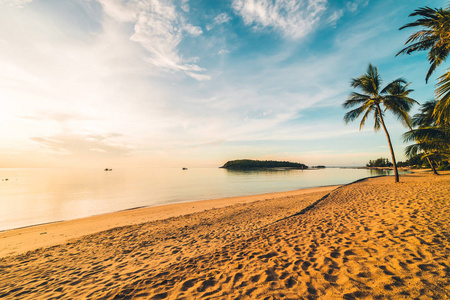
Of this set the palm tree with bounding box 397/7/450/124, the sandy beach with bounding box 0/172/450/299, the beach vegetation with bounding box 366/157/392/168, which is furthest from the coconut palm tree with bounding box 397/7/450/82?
the beach vegetation with bounding box 366/157/392/168

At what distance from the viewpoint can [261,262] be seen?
15.9 feet

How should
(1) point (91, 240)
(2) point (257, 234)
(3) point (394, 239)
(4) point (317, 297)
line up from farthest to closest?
(1) point (91, 240) < (2) point (257, 234) < (3) point (394, 239) < (4) point (317, 297)

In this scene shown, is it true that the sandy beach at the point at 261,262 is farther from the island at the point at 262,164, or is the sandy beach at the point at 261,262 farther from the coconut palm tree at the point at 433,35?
the island at the point at 262,164

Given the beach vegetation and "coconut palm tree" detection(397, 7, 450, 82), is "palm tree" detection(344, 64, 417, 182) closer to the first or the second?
"coconut palm tree" detection(397, 7, 450, 82)

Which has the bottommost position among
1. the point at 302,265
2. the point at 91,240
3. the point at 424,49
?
the point at 91,240

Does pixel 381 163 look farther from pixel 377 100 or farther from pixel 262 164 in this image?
pixel 377 100

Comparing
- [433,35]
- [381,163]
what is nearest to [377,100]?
[433,35]

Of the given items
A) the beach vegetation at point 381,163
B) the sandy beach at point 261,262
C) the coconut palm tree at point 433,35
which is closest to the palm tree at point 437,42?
the coconut palm tree at point 433,35

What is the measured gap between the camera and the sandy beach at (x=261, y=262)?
12.0 ft

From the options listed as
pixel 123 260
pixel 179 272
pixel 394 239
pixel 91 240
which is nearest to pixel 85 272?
pixel 123 260

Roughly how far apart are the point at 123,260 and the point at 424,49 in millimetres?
17200

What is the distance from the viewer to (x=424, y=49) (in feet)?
32.2

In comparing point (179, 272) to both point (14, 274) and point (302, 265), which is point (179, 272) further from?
point (14, 274)

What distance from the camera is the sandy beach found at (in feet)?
12.0
